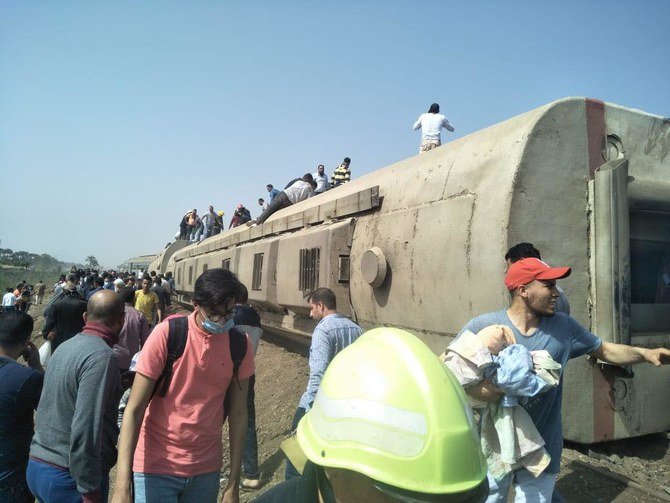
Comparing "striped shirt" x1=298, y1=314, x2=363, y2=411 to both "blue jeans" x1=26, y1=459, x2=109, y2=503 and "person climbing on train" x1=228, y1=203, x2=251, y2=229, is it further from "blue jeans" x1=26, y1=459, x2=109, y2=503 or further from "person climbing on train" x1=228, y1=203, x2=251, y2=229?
"person climbing on train" x1=228, y1=203, x2=251, y2=229

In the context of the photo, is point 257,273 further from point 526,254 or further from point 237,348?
point 526,254

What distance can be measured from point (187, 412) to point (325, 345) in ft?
3.98

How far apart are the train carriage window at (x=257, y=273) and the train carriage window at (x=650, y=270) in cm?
478

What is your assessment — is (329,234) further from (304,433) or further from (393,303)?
(304,433)

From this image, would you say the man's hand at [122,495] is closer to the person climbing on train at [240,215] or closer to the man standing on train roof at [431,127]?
the man standing on train roof at [431,127]

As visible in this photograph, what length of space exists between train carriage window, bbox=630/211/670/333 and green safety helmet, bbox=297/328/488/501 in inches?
111

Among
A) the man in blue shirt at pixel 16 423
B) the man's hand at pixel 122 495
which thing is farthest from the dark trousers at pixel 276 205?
the man's hand at pixel 122 495

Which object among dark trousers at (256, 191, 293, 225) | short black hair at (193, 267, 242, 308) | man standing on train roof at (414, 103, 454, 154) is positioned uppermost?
man standing on train roof at (414, 103, 454, 154)

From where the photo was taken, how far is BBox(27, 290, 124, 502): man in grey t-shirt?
220 cm

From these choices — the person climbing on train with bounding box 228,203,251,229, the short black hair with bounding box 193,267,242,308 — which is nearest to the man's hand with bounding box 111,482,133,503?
the short black hair with bounding box 193,267,242,308

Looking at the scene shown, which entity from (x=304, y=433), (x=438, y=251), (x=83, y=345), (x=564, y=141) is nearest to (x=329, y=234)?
(x=438, y=251)

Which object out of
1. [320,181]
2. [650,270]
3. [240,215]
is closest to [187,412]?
[650,270]

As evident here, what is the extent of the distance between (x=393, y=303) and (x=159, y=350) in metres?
2.17

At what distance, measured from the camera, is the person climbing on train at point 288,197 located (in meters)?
7.97
